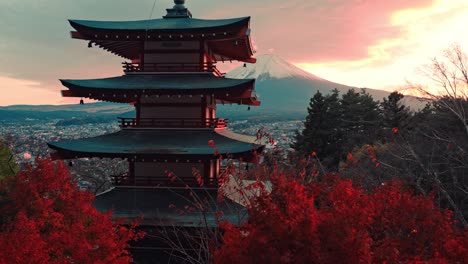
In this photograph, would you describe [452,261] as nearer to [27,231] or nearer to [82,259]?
[82,259]

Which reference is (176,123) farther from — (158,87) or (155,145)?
(158,87)

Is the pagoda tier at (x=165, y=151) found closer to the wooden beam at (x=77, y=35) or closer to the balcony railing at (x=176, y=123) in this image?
the balcony railing at (x=176, y=123)

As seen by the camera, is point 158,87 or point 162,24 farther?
point 162,24

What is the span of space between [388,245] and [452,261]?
145cm

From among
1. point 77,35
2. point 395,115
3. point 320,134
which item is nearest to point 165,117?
point 77,35

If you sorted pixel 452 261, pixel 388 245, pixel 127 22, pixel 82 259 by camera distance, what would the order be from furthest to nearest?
1. pixel 127 22
2. pixel 82 259
3. pixel 388 245
4. pixel 452 261

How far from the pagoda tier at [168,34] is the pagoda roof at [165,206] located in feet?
19.4

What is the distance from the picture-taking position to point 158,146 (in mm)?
→ 15500

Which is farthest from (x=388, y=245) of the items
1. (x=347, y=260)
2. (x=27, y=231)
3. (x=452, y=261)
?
(x=27, y=231)

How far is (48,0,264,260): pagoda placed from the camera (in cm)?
1516

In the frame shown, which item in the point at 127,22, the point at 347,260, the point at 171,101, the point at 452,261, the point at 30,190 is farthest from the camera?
the point at 30,190

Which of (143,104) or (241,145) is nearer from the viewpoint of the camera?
(241,145)

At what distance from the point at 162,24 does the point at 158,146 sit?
561 centimetres

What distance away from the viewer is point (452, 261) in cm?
961
